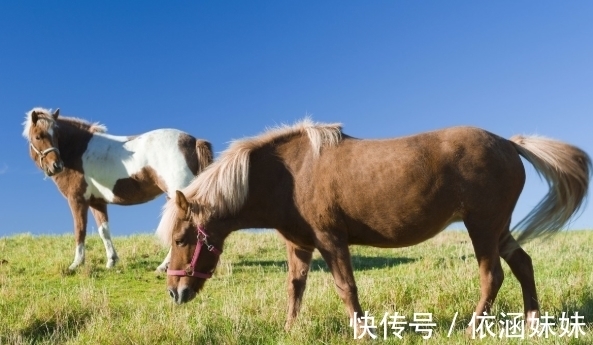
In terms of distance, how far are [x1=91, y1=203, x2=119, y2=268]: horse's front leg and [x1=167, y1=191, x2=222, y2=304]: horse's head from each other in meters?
5.75

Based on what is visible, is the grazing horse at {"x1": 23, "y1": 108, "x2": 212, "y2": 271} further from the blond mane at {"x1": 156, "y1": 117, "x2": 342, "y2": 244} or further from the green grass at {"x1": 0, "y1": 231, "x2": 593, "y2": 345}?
the blond mane at {"x1": 156, "y1": 117, "x2": 342, "y2": 244}

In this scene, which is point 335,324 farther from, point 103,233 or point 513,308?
point 103,233

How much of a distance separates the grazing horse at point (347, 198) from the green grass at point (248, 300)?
470 mm

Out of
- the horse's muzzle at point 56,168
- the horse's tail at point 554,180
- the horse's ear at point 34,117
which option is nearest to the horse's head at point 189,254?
the horse's tail at point 554,180

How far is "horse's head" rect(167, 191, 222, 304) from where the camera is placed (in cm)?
560

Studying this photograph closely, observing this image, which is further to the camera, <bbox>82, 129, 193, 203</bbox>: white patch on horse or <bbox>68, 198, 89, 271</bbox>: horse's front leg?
<bbox>68, 198, 89, 271</bbox>: horse's front leg

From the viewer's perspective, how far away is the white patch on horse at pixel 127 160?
10.5m

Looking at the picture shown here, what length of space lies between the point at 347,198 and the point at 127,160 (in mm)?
6899

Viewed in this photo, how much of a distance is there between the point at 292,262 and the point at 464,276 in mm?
2973

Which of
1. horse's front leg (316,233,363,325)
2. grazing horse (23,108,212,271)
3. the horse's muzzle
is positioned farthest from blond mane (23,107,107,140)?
horse's front leg (316,233,363,325)

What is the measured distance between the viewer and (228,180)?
5539 mm

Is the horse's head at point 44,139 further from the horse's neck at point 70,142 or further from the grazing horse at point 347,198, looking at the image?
the grazing horse at point 347,198

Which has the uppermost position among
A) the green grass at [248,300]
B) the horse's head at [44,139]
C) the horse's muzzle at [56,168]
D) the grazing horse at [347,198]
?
the horse's head at [44,139]

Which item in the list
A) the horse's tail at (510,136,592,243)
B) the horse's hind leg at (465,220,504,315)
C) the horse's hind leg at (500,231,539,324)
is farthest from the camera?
the horse's tail at (510,136,592,243)
